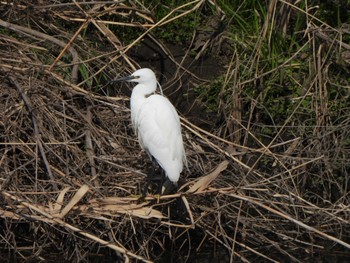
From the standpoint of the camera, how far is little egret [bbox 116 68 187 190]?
5.47 metres

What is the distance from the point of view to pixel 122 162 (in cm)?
582

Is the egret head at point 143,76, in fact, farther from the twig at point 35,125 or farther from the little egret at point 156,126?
the twig at point 35,125

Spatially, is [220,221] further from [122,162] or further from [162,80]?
[162,80]

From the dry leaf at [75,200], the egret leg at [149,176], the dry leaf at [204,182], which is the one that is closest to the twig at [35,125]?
the dry leaf at [75,200]

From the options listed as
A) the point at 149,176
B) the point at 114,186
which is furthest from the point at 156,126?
the point at 114,186

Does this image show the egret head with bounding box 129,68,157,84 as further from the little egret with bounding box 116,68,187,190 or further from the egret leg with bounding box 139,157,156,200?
the egret leg with bounding box 139,157,156,200

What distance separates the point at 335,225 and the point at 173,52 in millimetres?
2545

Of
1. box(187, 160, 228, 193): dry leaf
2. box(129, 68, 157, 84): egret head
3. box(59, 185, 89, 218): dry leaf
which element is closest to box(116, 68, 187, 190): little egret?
box(129, 68, 157, 84): egret head

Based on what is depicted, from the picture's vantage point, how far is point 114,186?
5684 millimetres

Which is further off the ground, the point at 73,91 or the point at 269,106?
the point at 73,91

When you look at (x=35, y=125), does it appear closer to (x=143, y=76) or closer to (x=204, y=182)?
(x=143, y=76)

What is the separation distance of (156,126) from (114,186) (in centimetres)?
47

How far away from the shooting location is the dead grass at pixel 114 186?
5.33 metres

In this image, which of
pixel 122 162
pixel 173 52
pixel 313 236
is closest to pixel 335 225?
pixel 313 236
